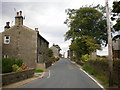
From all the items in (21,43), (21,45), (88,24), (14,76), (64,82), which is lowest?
(64,82)

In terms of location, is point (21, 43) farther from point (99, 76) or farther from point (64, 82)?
point (64, 82)

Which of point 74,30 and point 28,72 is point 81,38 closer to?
point 74,30

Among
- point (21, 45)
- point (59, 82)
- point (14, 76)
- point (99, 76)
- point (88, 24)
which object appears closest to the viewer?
point (14, 76)

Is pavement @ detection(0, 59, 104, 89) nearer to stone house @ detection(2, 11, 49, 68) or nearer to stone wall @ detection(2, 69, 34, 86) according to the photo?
stone wall @ detection(2, 69, 34, 86)

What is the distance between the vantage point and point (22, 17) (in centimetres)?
3366

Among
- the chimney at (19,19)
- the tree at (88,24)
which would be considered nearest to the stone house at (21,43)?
the chimney at (19,19)

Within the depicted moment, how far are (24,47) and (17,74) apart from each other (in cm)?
1933

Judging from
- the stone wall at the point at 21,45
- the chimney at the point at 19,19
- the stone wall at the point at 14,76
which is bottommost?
the stone wall at the point at 14,76

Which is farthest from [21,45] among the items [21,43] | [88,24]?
[88,24]

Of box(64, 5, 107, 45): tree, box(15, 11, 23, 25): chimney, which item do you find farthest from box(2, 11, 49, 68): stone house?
box(64, 5, 107, 45): tree

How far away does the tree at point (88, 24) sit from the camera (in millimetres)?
41781

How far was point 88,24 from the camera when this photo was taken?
42.4 metres

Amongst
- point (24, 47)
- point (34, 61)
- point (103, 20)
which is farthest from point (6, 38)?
point (103, 20)

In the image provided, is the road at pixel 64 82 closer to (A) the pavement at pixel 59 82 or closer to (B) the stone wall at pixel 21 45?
(A) the pavement at pixel 59 82
